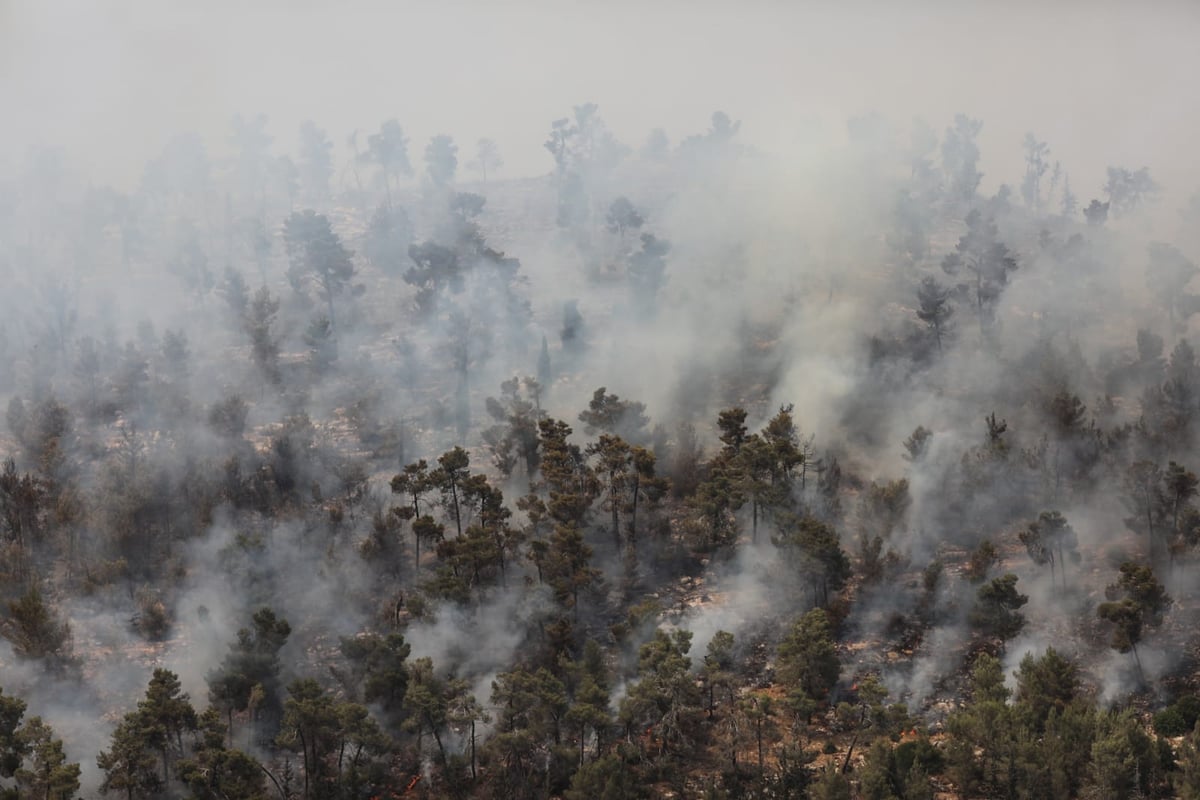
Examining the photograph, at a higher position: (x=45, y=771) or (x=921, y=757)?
(x=45, y=771)

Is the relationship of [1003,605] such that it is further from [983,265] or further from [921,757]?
[983,265]

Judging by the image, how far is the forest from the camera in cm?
4772

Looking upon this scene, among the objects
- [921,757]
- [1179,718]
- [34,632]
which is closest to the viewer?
[921,757]

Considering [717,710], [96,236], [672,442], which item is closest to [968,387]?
[672,442]

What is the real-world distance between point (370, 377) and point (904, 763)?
184ft

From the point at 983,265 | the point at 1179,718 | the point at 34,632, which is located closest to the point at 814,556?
the point at 1179,718

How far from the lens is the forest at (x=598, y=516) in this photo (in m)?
47.7

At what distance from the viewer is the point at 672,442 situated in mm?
75938

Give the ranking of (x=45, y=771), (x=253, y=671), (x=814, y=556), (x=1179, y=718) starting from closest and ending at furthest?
(x=45, y=771)
(x=1179, y=718)
(x=253, y=671)
(x=814, y=556)

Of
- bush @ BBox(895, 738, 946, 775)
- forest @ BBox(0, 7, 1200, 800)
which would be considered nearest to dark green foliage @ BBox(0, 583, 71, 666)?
forest @ BBox(0, 7, 1200, 800)

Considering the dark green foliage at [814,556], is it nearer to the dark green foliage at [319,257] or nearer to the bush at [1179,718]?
the bush at [1179,718]

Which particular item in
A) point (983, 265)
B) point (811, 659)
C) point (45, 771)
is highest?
point (983, 265)

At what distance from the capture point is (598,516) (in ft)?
220

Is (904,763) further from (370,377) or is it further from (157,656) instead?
(370,377)
